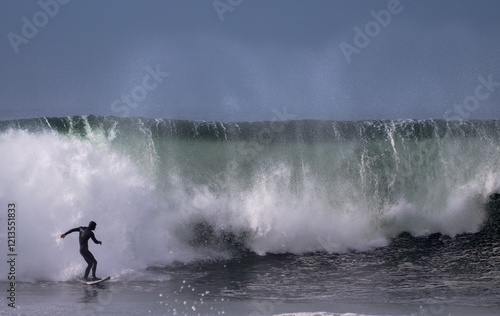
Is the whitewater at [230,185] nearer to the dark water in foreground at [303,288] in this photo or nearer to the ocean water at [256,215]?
the ocean water at [256,215]

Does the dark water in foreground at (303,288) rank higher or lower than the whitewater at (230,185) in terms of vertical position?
lower

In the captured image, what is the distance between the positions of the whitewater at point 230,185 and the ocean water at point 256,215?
4 centimetres

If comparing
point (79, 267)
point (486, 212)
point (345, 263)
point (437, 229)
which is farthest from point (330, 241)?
point (79, 267)

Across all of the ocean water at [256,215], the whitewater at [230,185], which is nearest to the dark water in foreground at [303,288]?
the ocean water at [256,215]

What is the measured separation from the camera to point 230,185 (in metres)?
15.0

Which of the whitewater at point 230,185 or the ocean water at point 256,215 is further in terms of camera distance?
the whitewater at point 230,185

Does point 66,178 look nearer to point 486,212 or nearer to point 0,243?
point 0,243

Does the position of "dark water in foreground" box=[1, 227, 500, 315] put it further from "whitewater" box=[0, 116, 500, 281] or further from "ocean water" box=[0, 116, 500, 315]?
"whitewater" box=[0, 116, 500, 281]

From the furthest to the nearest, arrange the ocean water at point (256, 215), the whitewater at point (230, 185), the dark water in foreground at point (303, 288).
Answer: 1. the whitewater at point (230, 185)
2. the ocean water at point (256, 215)
3. the dark water in foreground at point (303, 288)

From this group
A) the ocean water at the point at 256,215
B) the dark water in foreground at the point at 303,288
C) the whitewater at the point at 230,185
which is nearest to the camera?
the dark water in foreground at the point at 303,288

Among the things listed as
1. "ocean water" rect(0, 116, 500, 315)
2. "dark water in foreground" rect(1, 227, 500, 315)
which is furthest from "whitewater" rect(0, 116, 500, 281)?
"dark water in foreground" rect(1, 227, 500, 315)

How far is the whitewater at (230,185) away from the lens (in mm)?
11719

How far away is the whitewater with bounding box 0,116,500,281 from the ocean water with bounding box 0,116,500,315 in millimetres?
44

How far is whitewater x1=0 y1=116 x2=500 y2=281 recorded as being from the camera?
11.7 m
